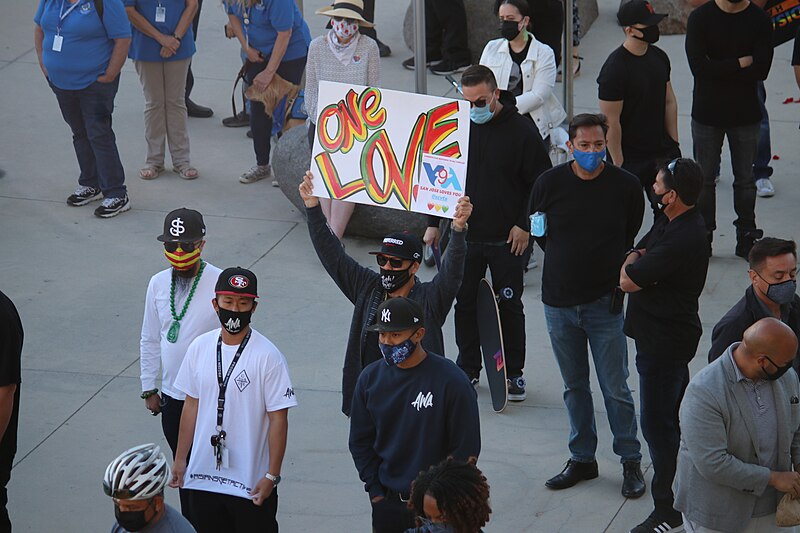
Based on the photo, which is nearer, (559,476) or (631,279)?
(631,279)

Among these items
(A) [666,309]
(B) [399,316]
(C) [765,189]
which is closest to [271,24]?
(C) [765,189]

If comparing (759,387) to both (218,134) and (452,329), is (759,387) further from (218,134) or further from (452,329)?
(218,134)

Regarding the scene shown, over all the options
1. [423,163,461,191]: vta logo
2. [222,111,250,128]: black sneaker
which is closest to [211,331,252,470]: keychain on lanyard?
[423,163,461,191]: vta logo

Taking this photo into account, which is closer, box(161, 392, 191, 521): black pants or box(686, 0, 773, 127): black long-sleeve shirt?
box(161, 392, 191, 521): black pants

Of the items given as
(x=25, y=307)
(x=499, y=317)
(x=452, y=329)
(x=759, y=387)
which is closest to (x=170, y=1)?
(x=25, y=307)

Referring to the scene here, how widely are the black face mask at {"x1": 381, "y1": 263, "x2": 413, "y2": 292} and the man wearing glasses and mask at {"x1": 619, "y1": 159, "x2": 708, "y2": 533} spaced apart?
3.66 ft

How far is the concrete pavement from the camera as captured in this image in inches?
256

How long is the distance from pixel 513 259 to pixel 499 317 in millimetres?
371

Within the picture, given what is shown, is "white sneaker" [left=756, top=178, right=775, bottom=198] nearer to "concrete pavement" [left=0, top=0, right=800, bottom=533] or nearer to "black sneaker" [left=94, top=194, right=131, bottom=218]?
"concrete pavement" [left=0, top=0, right=800, bottom=533]

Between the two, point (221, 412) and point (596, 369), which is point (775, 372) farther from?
point (221, 412)

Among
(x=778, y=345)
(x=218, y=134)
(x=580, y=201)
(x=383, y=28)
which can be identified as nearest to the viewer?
(x=778, y=345)

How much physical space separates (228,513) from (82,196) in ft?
18.9

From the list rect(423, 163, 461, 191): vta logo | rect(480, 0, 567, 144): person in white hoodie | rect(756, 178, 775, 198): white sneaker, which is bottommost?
rect(756, 178, 775, 198): white sneaker

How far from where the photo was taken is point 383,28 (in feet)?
50.2
